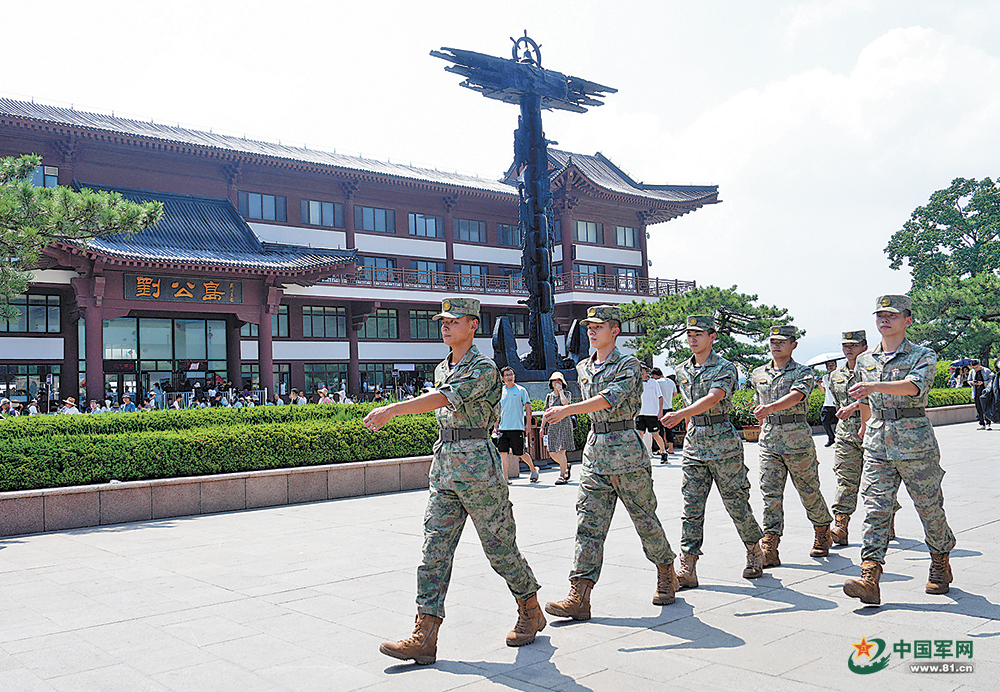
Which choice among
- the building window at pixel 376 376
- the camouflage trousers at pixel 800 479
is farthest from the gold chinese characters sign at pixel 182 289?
the camouflage trousers at pixel 800 479

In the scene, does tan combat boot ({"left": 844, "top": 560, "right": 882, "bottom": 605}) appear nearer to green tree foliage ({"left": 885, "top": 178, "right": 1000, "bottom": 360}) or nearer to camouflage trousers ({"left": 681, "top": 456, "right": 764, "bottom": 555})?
camouflage trousers ({"left": 681, "top": 456, "right": 764, "bottom": 555})

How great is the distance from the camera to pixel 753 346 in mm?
24469

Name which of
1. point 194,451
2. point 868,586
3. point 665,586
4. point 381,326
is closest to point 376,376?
point 381,326

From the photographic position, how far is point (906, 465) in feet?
16.5

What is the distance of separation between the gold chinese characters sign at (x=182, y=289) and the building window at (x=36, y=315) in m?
4.08

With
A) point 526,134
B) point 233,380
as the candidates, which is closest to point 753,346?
point 526,134

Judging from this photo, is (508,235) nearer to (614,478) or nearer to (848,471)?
(848,471)

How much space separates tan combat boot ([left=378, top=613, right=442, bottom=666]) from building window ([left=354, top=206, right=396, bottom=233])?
94.8ft

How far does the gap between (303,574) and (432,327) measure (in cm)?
2793

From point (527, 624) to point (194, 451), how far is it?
267 inches

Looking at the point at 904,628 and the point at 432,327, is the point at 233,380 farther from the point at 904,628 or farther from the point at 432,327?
the point at 904,628

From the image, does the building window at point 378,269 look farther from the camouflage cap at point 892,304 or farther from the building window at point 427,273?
the camouflage cap at point 892,304

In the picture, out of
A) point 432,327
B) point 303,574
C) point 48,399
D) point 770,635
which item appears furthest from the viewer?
point 432,327

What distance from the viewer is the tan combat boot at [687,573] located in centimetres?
537
